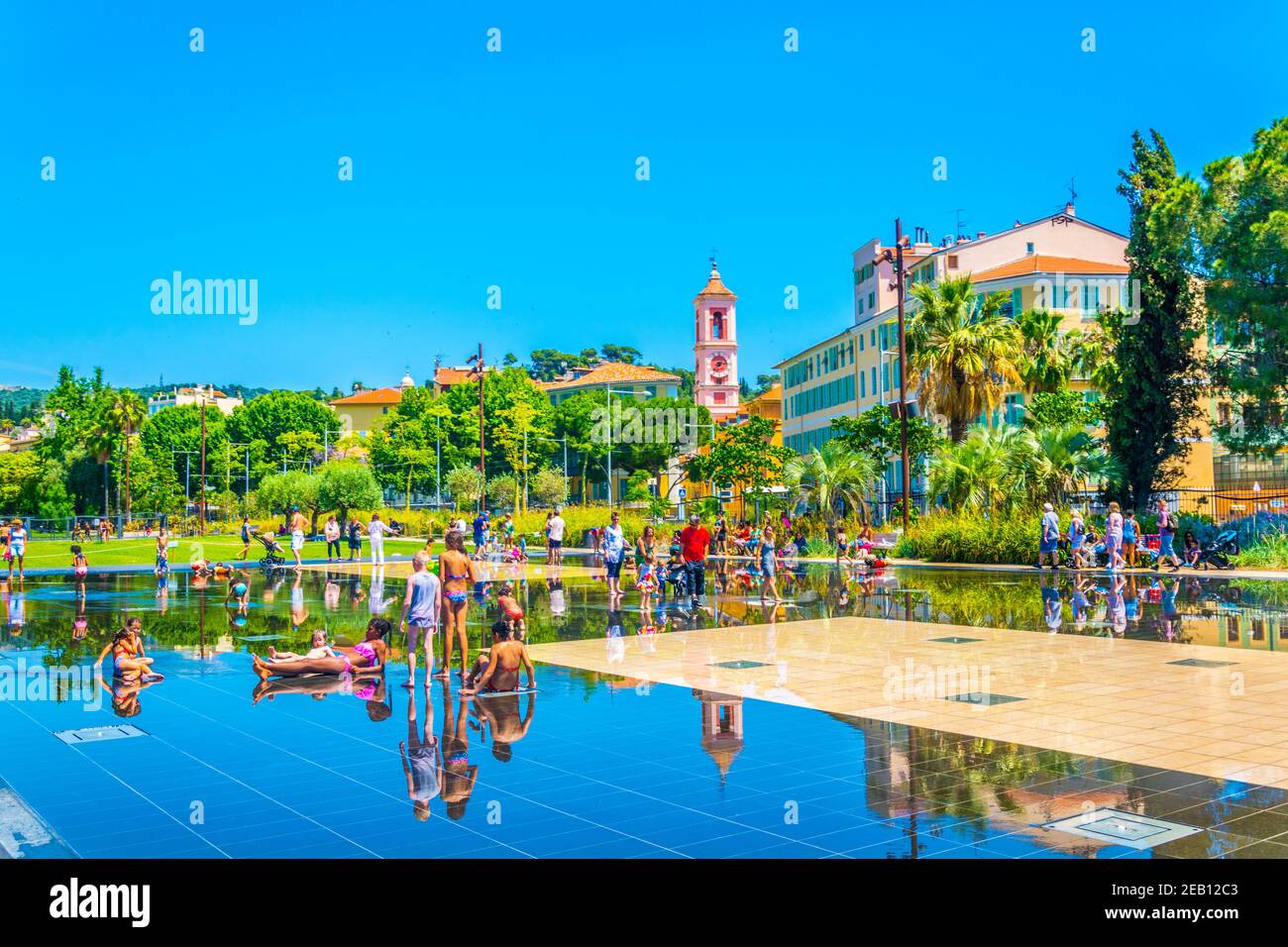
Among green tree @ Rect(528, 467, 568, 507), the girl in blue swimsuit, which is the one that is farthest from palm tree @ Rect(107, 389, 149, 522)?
the girl in blue swimsuit

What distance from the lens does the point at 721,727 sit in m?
10.8

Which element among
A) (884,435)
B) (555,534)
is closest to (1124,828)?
(555,534)

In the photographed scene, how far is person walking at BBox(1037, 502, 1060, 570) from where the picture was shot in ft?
105

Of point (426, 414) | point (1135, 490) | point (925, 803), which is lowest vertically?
point (925, 803)

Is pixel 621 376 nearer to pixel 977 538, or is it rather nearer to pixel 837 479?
pixel 837 479

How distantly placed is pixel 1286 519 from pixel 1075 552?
6.23 m

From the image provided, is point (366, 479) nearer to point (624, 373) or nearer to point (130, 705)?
point (130, 705)

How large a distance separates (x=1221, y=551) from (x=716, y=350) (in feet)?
316

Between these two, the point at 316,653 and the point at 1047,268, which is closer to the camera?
the point at 316,653

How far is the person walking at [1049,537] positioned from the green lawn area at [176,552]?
28.1m

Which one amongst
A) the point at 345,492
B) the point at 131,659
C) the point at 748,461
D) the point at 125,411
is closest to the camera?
the point at 131,659

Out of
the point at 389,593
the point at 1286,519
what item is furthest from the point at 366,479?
the point at 1286,519

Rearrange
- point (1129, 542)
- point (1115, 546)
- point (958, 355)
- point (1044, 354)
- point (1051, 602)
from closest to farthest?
1. point (1051, 602)
2. point (1115, 546)
3. point (1129, 542)
4. point (958, 355)
5. point (1044, 354)

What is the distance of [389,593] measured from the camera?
27828 millimetres
